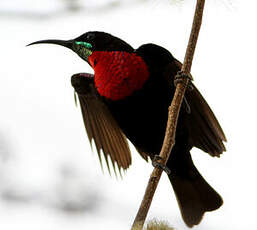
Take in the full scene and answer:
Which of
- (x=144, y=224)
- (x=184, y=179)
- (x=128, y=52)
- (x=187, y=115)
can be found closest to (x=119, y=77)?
(x=128, y=52)

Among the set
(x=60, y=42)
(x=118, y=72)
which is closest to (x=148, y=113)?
(x=118, y=72)

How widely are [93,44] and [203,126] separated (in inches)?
11.0

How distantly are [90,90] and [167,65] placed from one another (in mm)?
250

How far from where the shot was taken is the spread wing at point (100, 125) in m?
1.05

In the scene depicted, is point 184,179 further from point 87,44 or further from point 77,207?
point 87,44

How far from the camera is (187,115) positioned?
979mm

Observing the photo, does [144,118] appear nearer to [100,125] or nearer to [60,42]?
[100,125]

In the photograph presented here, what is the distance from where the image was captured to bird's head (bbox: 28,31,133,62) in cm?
100

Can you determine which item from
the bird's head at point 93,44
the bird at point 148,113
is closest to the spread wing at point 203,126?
the bird at point 148,113

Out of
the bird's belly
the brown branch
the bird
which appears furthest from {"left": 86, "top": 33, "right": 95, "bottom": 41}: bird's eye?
the brown branch

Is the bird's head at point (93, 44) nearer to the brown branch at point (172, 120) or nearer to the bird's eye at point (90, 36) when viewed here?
the bird's eye at point (90, 36)

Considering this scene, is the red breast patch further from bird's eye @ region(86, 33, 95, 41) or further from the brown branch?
the brown branch

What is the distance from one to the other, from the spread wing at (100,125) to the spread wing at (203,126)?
0.52ft

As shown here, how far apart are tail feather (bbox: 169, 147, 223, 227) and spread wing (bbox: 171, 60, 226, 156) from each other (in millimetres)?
82
